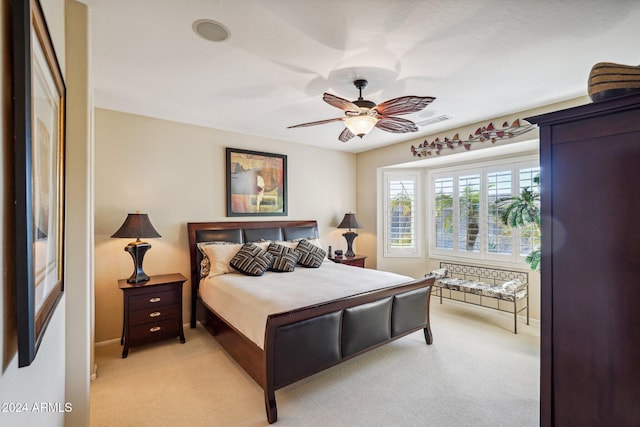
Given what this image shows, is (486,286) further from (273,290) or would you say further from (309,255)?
(273,290)

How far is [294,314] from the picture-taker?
Result: 2.29m

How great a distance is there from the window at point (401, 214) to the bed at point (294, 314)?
6.17 feet

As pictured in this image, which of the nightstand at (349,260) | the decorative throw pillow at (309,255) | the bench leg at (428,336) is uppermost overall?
the decorative throw pillow at (309,255)

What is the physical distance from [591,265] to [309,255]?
340 centimetres

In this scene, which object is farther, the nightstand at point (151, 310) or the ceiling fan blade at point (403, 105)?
the nightstand at point (151, 310)

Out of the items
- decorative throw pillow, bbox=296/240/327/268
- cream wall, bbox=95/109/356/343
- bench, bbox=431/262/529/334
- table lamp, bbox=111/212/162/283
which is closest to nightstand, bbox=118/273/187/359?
table lamp, bbox=111/212/162/283

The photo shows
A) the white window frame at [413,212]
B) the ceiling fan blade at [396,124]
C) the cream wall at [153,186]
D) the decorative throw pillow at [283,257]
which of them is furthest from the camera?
the white window frame at [413,212]

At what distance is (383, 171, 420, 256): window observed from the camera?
18.2 ft

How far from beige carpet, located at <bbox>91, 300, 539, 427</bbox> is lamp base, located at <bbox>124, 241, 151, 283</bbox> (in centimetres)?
77

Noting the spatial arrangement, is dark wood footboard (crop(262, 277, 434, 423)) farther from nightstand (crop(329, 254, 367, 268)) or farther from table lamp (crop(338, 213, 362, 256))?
table lamp (crop(338, 213, 362, 256))

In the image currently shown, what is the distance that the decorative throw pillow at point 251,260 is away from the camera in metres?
3.66

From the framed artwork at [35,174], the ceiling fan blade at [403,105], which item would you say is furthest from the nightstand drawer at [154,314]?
the ceiling fan blade at [403,105]

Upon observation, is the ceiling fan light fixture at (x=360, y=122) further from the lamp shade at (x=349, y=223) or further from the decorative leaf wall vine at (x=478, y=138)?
the lamp shade at (x=349, y=223)

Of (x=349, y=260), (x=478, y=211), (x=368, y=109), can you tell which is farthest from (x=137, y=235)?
(x=478, y=211)
